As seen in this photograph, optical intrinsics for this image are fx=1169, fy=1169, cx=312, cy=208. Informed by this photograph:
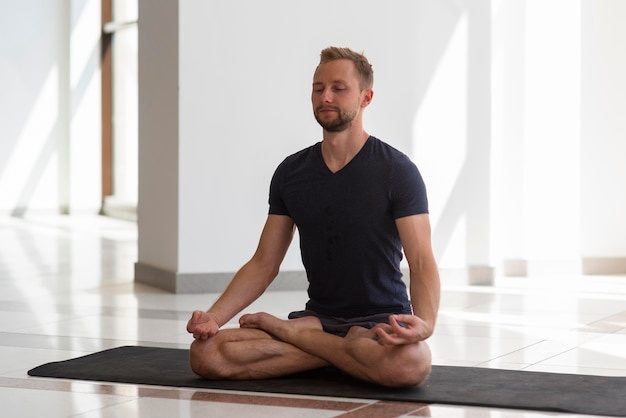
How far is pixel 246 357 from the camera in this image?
4082 mm

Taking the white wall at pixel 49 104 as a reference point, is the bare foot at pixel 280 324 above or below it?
below

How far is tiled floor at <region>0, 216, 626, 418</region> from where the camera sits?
3.69 m

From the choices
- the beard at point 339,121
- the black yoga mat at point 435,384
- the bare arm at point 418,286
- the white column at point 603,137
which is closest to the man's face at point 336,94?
the beard at point 339,121

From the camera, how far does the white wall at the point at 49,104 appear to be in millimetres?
14125

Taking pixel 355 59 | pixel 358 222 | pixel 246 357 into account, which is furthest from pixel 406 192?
pixel 246 357

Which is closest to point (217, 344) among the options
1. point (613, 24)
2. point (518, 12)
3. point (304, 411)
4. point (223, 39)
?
point (304, 411)

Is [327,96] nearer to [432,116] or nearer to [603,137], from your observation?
[432,116]

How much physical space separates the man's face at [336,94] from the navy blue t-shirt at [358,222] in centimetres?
20

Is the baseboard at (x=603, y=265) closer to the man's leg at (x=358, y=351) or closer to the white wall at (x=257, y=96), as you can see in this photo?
the white wall at (x=257, y=96)

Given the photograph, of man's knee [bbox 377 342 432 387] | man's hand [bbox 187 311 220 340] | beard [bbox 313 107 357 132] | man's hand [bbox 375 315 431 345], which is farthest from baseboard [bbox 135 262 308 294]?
man's hand [bbox 375 315 431 345]

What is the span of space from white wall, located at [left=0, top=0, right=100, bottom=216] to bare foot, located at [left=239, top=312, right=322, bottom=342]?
10454mm

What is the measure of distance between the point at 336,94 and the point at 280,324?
0.84m

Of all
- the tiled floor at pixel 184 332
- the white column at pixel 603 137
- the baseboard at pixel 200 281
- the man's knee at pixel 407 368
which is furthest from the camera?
the white column at pixel 603 137

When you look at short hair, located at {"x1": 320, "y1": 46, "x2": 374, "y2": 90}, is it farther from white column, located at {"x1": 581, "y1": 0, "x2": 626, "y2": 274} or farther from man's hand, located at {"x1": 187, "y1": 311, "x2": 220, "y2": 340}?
white column, located at {"x1": 581, "y1": 0, "x2": 626, "y2": 274}
